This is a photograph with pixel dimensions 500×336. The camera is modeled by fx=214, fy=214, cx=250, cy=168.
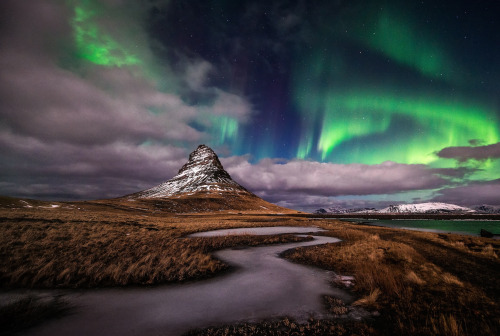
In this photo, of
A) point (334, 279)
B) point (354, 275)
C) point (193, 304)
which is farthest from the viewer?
point (354, 275)

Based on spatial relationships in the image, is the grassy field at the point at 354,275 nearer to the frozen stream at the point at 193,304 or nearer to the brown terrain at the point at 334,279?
the brown terrain at the point at 334,279

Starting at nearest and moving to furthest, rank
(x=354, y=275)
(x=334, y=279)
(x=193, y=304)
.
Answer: (x=193, y=304), (x=334, y=279), (x=354, y=275)

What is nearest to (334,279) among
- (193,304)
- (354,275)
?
(354,275)

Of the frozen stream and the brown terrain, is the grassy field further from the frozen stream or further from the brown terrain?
the frozen stream

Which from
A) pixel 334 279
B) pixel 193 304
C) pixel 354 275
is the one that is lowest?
pixel 193 304

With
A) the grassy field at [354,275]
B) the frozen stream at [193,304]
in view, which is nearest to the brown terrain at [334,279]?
the grassy field at [354,275]

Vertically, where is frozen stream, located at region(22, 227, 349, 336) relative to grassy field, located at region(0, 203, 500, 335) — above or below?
below

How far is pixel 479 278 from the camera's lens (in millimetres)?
12039

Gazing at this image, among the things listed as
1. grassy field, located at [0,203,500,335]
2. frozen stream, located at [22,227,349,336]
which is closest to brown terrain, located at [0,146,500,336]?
grassy field, located at [0,203,500,335]

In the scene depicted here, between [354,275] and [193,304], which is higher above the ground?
[354,275]

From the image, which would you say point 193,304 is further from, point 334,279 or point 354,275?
point 354,275

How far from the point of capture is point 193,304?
8.75 metres

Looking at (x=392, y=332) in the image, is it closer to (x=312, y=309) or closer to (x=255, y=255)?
(x=312, y=309)

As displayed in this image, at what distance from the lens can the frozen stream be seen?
7.02m
